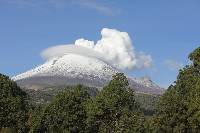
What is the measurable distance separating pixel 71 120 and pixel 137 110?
85.9 feet

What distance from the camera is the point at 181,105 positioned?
97.2m

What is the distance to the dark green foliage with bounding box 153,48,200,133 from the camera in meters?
91.8

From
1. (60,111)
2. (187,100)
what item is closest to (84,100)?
(60,111)

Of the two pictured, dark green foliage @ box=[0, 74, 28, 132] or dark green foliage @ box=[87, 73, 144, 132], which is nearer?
dark green foliage @ box=[87, 73, 144, 132]

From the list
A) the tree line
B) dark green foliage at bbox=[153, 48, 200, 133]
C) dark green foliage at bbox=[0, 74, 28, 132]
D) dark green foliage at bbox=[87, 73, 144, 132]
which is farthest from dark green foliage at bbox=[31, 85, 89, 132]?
dark green foliage at bbox=[153, 48, 200, 133]

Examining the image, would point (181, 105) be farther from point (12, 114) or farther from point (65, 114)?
point (12, 114)

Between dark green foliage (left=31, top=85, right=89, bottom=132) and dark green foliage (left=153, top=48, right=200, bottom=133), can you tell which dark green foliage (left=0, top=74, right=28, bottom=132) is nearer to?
dark green foliage (left=31, top=85, right=89, bottom=132)

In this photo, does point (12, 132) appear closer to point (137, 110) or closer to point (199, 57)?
point (137, 110)

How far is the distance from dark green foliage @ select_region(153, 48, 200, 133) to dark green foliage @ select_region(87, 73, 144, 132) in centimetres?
543

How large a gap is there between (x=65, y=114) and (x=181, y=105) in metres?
35.1

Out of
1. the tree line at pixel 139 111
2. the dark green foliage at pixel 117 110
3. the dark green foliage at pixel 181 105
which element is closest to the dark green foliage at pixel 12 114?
the tree line at pixel 139 111

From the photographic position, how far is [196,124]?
89.9 metres

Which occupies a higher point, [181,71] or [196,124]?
[181,71]

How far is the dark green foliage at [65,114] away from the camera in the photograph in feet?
402
